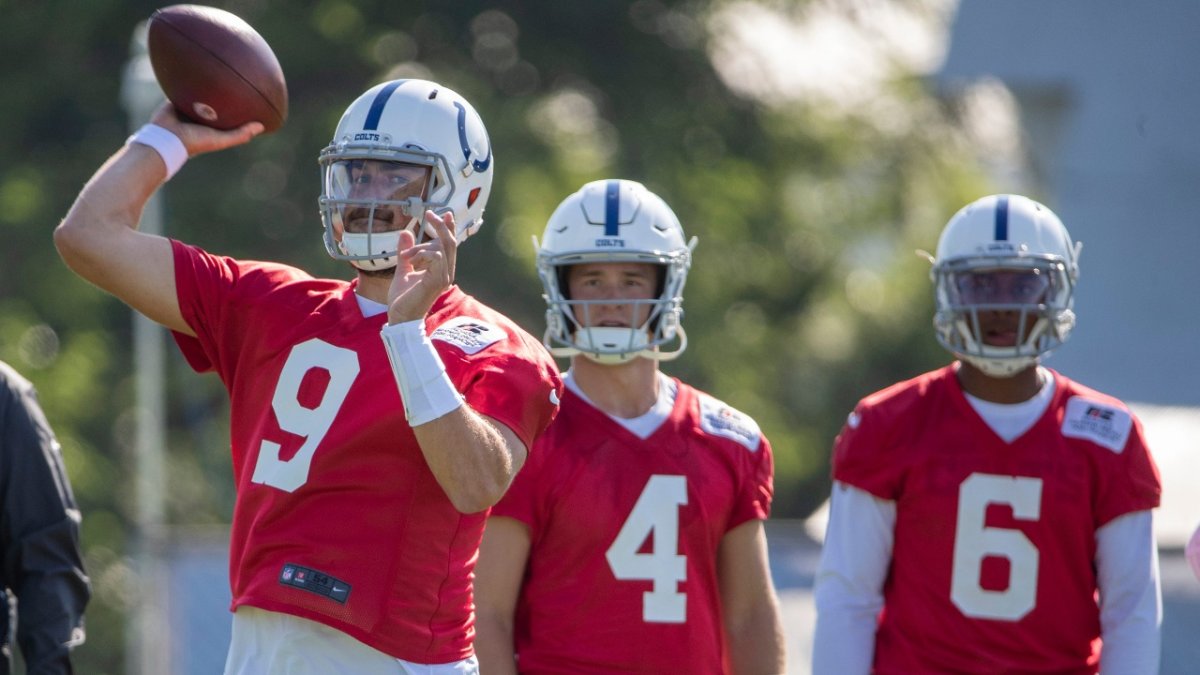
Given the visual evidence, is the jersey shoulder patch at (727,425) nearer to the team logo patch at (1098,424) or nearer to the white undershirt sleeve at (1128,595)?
the team logo patch at (1098,424)

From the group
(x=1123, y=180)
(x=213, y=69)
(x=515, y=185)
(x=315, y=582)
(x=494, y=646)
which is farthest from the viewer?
(x=515, y=185)

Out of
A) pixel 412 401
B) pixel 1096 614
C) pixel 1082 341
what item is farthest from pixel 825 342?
pixel 412 401

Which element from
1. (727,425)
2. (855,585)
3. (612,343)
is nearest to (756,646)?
(855,585)

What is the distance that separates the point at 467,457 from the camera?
3242 mm

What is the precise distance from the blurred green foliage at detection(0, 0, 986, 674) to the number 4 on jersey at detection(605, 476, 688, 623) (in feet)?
38.2

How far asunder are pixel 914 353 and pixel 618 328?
16.7m

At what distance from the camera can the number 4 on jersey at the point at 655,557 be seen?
4.13 metres

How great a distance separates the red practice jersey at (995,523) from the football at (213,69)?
1.59 meters

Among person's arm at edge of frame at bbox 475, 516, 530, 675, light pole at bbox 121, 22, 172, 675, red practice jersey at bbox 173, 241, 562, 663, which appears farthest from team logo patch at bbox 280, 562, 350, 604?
light pole at bbox 121, 22, 172, 675

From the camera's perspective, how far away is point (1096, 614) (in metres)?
4.25

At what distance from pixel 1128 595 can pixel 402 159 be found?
6.41ft

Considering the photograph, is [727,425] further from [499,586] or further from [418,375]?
[418,375]

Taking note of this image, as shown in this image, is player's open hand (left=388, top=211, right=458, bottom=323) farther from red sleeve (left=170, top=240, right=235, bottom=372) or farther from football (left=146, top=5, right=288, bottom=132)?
football (left=146, top=5, right=288, bottom=132)

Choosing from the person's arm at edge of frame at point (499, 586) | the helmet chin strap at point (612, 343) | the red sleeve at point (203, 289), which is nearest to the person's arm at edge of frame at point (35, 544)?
the red sleeve at point (203, 289)
